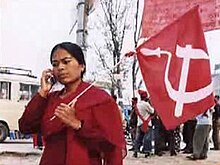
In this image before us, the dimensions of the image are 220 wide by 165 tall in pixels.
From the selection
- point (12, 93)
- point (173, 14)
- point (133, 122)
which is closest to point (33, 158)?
point (12, 93)

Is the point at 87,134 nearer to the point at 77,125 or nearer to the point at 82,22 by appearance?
the point at 77,125

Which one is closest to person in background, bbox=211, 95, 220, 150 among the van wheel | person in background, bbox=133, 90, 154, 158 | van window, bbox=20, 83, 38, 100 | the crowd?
the crowd

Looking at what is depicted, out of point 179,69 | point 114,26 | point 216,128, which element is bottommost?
point 216,128

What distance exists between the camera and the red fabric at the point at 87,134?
966 mm

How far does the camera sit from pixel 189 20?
5.52 ft

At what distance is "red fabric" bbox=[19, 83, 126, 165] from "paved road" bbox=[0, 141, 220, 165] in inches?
39.1

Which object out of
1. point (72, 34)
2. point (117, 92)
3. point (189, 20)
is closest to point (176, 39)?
point (189, 20)

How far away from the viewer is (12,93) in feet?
6.73

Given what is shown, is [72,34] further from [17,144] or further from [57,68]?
[57,68]

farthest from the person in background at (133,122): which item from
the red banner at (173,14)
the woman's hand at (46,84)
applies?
the woman's hand at (46,84)

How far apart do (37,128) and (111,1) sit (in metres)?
1.16

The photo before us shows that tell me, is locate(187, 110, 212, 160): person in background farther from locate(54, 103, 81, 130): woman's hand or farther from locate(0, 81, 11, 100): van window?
locate(54, 103, 81, 130): woman's hand

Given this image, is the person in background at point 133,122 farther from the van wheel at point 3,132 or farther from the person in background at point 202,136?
the van wheel at point 3,132

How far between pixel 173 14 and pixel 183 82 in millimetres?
456
